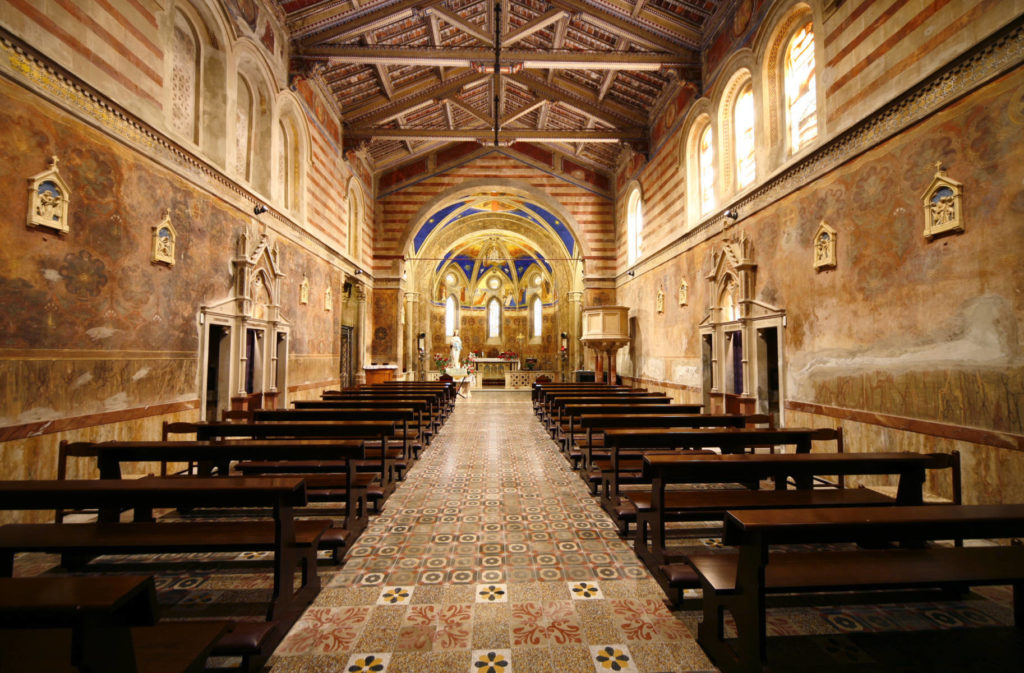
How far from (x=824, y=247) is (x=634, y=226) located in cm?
1072

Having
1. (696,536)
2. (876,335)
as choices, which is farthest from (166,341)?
(876,335)

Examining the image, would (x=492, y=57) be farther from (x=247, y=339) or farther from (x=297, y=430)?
(x=297, y=430)

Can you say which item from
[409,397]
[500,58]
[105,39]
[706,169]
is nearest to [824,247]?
[706,169]

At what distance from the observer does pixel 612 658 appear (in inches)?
105

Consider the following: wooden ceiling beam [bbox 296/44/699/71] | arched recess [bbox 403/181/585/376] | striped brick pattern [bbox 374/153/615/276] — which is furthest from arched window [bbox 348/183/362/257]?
wooden ceiling beam [bbox 296/44/699/71]

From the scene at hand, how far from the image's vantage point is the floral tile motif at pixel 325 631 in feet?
8.97

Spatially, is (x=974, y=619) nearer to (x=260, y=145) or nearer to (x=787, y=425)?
(x=787, y=425)

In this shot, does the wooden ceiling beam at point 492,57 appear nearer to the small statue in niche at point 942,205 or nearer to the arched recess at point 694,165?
the arched recess at point 694,165

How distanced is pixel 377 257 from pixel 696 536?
56.1ft

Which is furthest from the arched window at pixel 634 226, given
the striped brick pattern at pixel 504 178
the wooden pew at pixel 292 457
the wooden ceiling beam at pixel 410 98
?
the wooden pew at pixel 292 457

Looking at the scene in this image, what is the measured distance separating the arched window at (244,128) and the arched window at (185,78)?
1329mm

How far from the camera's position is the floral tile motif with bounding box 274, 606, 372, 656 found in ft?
8.97

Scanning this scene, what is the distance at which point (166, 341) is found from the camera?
22.2 feet

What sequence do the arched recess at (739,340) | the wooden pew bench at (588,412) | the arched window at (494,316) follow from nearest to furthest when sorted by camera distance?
1. the wooden pew bench at (588,412)
2. the arched recess at (739,340)
3. the arched window at (494,316)
